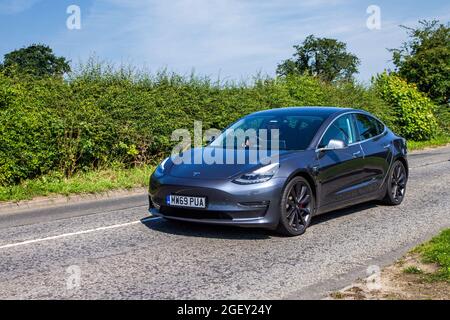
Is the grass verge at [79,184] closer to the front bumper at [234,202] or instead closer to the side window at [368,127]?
the front bumper at [234,202]

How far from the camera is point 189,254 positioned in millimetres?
6531

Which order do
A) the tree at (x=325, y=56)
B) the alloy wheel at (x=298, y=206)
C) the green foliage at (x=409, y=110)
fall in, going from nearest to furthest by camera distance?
the alloy wheel at (x=298, y=206)
the green foliage at (x=409, y=110)
the tree at (x=325, y=56)

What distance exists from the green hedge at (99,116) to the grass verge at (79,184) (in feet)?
0.85

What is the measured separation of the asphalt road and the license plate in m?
0.45

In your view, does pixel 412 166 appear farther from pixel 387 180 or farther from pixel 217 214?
pixel 217 214

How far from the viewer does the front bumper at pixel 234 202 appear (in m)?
6.88

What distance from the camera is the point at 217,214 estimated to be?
6.94 m

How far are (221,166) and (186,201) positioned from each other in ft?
2.07

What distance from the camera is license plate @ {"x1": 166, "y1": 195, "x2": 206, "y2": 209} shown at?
22.8 feet

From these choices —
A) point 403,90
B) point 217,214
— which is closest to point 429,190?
point 217,214

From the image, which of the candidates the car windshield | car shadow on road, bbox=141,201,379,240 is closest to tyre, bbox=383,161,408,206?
car shadow on road, bbox=141,201,379,240

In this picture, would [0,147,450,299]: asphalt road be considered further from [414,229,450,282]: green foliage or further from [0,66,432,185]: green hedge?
[0,66,432,185]: green hedge

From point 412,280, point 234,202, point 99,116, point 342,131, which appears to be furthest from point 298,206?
point 99,116

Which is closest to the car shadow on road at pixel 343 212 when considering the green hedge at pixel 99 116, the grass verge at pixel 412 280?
the grass verge at pixel 412 280
